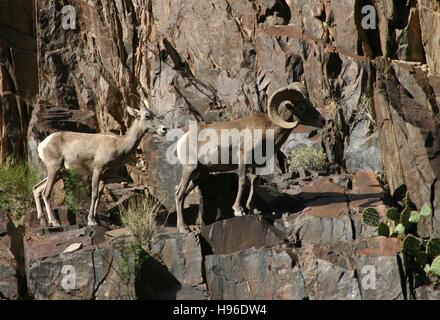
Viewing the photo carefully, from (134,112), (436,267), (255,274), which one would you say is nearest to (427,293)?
(436,267)

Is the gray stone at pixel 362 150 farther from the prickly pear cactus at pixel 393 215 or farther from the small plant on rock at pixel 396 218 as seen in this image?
the prickly pear cactus at pixel 393 215

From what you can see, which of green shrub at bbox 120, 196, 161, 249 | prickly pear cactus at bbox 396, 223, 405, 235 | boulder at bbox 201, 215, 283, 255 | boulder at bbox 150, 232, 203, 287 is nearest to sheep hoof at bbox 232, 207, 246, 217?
boulder at bbox 201, 215, 283, 255

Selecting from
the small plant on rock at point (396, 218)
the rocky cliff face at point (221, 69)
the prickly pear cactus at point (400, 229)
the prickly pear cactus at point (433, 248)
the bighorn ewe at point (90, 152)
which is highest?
the rocky cliff face at point (221, 69)

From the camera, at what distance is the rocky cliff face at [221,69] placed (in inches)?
647

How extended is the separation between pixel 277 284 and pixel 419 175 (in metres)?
3.37

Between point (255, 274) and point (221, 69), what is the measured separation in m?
7.14

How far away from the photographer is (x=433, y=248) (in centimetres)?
1238

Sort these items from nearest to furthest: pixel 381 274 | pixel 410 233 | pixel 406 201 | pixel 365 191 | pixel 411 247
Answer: pixel 381 274 → pixel 411 247 → pixel 410 233 → pixel 406 201 → pixel 365 191

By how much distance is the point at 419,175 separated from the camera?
1408cm

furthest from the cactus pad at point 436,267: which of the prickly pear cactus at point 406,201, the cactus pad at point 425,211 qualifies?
the prickly pear cactus at point 406,201

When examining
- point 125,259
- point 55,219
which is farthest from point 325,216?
point 55,219

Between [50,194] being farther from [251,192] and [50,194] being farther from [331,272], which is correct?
[331,272]

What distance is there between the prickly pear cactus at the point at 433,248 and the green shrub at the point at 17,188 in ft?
23.8

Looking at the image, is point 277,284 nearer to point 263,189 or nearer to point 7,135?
point 263,189
